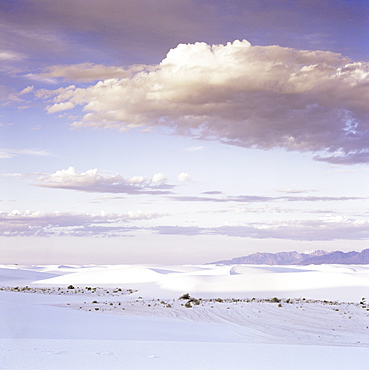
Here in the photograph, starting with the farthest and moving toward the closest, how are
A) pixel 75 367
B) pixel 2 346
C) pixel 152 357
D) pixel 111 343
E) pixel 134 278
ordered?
pixel 134 278, pixel 111 343, pixel 2 346, pixel 152 357, pixel 75 367

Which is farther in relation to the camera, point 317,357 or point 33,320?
point 33,320

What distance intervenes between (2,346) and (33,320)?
19.6 ft

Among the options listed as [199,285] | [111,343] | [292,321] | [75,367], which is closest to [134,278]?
[199,285]

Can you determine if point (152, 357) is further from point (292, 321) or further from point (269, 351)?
point (292, 321)

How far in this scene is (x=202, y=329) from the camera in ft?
55.0

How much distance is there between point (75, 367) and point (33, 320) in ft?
27.5

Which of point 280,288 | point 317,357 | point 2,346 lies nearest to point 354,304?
point 280,288

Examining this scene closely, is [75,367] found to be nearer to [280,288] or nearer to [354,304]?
[354,304]

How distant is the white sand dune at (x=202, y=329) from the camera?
348 inches

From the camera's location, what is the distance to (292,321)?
832 inches

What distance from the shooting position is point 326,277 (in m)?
36.3

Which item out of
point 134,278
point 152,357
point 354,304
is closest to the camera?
point 152,357

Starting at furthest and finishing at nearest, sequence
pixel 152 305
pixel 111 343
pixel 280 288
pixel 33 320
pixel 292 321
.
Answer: pixel 280 288, pixel 152 305, pixel 292 321, pixel 33 320, pixel 111 343

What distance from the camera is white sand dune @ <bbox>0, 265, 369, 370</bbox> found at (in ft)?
29.0
